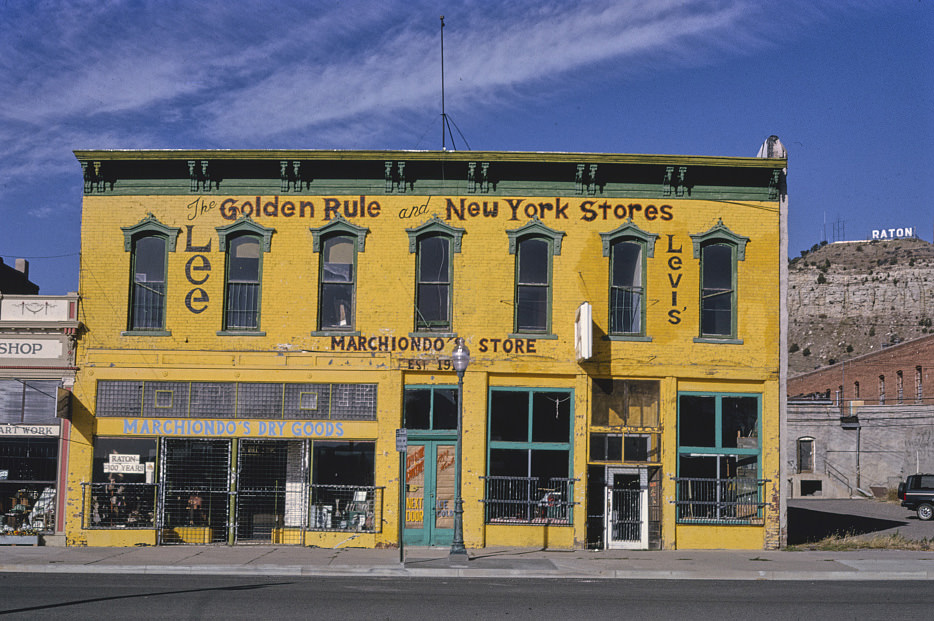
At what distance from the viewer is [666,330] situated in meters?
22.3

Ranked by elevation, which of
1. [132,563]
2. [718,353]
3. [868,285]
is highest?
[868,285]

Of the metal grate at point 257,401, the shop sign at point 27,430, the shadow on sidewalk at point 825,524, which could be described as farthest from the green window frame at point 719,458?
the shop sign at point 27,430

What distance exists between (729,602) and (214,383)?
13.0 meters

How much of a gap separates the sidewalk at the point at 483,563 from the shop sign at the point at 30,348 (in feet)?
14.7

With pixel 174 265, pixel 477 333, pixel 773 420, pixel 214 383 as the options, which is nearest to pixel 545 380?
pixel 477 333

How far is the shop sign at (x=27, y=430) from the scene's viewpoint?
2192 cm

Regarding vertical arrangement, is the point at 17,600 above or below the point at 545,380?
below

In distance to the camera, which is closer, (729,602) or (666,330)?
(729,602)

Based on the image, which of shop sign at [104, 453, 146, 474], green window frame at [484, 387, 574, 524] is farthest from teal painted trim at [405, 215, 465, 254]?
shop sign at [104, 453, 146, 474]

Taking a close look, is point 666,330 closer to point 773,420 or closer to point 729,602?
point 773,420

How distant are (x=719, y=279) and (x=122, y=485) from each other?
14.9m

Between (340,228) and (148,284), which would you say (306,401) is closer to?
(340,228)

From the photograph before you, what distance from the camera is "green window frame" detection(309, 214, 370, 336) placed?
73.6 ft

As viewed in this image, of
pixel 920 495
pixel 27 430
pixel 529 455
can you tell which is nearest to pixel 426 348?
pixel 529 455
